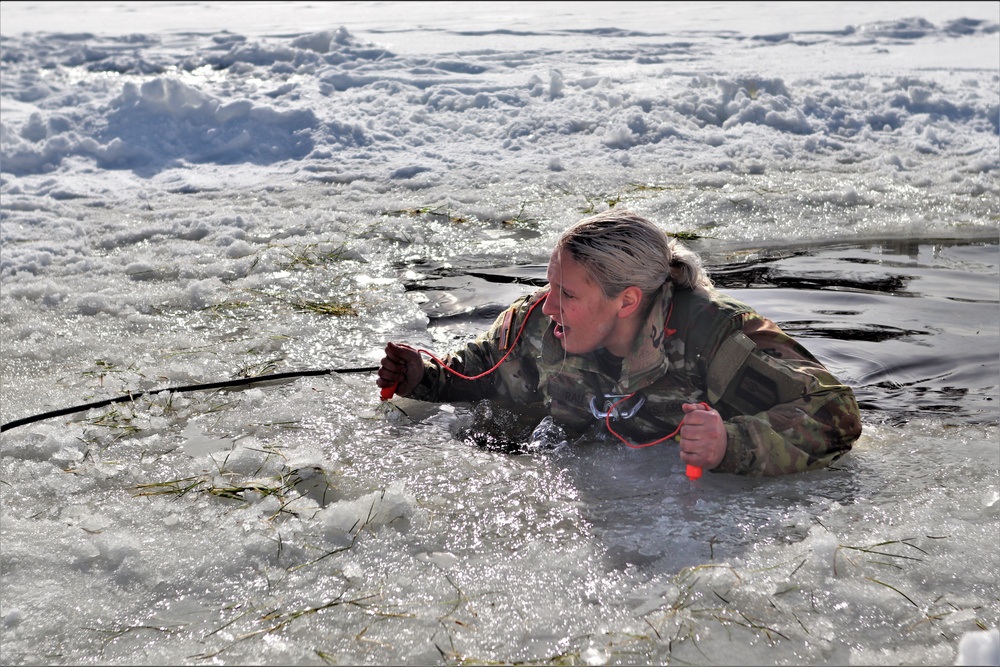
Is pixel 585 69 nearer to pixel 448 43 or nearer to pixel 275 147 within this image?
pixel 448 43

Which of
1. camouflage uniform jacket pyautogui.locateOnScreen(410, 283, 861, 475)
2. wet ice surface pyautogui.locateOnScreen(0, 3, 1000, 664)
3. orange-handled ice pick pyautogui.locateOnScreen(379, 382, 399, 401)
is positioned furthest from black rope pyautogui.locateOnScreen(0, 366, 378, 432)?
camouflage uniform jacket pyautogui.locateOnScreen(410, 283, 861, 475)

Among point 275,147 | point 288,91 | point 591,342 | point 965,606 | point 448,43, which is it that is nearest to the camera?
point 965,606

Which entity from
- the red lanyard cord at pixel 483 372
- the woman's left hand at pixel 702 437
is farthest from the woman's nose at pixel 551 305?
the woman's left hand at pixel 702 437

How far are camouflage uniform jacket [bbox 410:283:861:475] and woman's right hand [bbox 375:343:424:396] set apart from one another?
1.51 ft

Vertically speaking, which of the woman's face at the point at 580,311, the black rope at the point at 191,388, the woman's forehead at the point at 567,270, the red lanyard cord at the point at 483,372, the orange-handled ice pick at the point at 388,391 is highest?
the woman's forehead at the point at 567,270

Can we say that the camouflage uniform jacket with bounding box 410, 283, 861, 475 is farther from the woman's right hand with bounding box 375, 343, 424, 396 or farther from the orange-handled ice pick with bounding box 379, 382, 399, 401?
the orange-handled ice pick with bounding box 379, 382, 399, 401

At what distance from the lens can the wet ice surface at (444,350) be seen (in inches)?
103

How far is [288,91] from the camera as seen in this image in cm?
969

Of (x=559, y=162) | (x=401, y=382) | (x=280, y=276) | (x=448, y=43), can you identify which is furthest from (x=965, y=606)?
(x=448, y=43)

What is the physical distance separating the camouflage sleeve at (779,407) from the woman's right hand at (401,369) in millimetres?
1165

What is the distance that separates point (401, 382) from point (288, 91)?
269 inches

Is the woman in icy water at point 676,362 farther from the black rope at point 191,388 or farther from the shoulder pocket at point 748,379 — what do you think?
the black rope at point 191,388

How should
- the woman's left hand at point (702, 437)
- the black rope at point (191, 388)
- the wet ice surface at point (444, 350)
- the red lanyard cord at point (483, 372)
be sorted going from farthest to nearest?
the black rope at point (191, 388), the red lanyard cord at point (483, 372), the woman's left hand at point (702, 437), the wet ice surface at point (444, 350)

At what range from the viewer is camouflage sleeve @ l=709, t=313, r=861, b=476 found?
308cm
